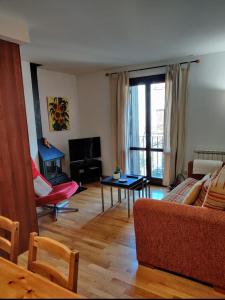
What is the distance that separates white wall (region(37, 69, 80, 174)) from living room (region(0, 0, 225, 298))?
25mm

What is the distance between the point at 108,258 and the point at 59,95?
148 inches

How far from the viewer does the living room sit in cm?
197

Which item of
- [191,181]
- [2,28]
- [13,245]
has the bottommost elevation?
[191,181]

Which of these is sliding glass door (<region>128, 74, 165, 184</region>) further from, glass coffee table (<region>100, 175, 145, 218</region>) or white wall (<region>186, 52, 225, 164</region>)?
glass coffee table (<region>100, 175, 145, 218</region>)

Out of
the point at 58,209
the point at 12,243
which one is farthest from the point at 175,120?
the point at 12,243

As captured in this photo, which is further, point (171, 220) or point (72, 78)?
point (72, 78)

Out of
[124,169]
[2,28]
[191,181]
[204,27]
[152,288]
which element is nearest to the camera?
[152,288]

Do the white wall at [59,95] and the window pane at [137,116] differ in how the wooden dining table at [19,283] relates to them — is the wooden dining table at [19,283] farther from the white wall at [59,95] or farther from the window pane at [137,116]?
the window pane at [137,116]

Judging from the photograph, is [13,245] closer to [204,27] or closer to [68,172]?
[204,27]

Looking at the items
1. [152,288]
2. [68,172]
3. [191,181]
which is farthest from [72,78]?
[152,288]

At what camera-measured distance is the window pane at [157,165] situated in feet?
15.8

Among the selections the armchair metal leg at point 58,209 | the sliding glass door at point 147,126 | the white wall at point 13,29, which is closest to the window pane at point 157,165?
the sliding glass door at point 147,126

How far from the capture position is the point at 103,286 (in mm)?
1971

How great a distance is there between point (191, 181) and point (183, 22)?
2.24 metres
